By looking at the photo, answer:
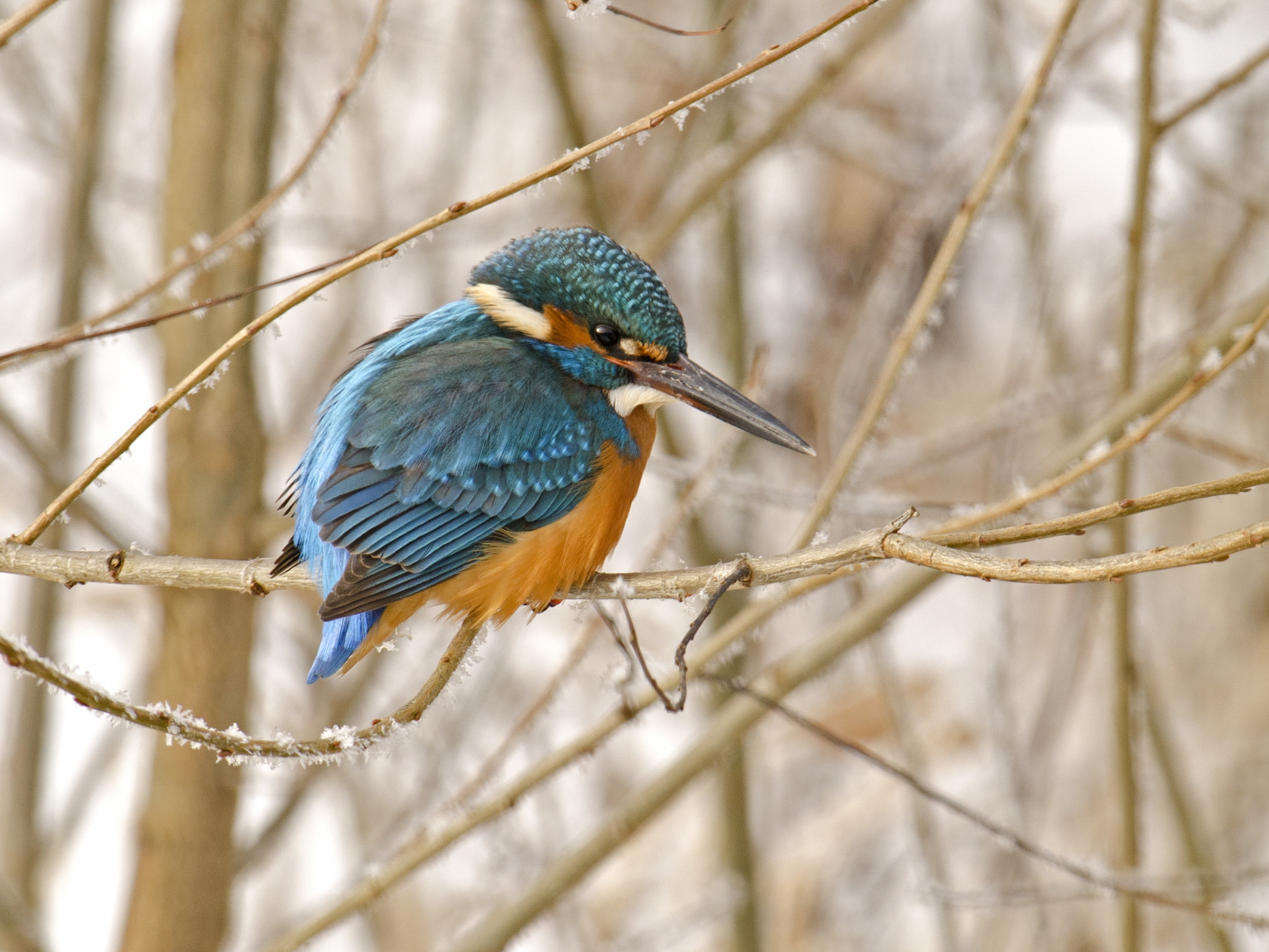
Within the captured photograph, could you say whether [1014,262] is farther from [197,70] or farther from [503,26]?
[197,70]

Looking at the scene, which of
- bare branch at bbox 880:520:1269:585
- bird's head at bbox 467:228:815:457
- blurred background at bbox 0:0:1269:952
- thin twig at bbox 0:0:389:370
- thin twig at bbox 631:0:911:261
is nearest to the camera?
bare branch at bbox 880:520:1269:585

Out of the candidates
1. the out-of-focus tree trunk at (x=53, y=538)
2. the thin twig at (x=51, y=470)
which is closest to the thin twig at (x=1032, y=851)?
the thin twig at (x=51, y=470)

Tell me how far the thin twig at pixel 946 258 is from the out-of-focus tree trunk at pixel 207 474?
1176 mm

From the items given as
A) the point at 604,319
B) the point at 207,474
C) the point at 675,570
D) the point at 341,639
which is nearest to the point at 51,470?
the point at 207,474

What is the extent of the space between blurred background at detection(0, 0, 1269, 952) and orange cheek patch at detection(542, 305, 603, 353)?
0.31 metres

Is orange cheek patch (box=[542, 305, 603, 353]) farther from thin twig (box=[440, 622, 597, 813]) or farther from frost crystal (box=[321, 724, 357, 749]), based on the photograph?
frost crystal (box=[321, 724, 357, 749])

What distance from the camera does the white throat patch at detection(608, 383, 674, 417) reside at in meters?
2.18

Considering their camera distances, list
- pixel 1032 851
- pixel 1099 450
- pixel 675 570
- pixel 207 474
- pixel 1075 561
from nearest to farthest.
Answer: pixel 1075 561
pixel 675 570
pixel 1099 450
pixel 1032 851
pixel 207 474

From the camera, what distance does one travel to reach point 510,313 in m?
2.29

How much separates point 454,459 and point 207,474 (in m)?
0.63

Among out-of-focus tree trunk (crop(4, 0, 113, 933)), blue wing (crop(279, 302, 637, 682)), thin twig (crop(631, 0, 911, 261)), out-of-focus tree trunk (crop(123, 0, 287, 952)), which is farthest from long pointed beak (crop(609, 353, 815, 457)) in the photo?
out-of-focus tree trunk (crop(4, 0, 113, 933))

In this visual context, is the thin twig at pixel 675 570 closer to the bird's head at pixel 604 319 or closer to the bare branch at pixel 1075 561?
the bare branch at pixel 1075 561

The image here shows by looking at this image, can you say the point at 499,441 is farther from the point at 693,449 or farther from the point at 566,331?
the point at 693,449

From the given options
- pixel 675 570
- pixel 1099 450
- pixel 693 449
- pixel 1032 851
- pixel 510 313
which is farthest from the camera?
pixel 693 449
